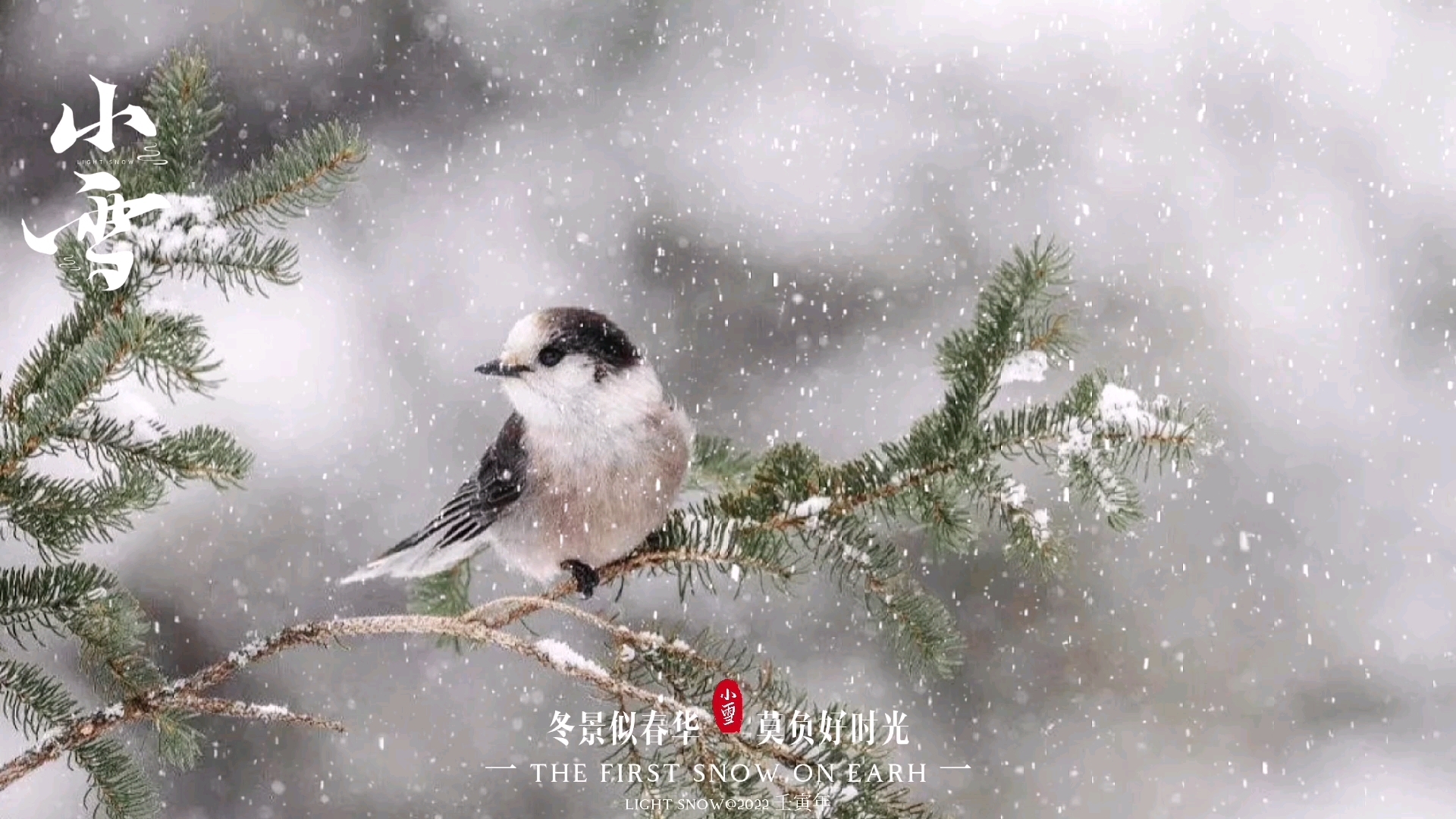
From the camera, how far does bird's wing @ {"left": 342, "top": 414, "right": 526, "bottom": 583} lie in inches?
64.5

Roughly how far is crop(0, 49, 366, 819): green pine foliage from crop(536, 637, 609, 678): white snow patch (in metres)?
0.31

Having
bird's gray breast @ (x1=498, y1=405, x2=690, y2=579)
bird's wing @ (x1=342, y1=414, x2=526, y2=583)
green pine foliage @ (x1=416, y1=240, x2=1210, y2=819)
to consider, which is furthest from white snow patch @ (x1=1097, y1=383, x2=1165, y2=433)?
bird's wing @ (x1=342, y1=414, x2=526, y2=583)

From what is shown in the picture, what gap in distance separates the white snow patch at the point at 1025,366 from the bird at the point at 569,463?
48 centimetres

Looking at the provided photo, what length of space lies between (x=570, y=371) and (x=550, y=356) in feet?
0.10

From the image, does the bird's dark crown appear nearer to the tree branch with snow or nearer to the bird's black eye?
the bird's black eye

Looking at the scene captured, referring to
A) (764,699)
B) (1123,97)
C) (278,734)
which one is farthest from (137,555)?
(1123,97)

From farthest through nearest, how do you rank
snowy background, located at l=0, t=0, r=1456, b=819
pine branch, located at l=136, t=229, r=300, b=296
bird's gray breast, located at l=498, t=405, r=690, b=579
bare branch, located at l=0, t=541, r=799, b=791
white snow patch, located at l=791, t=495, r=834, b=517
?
snowy background, located at l=0, t=0, r=1456, b=819 → bird's gray breast, located at l=498, t=405, r=690, b=579 → white snow patch, located at l=791, t=495, r=834, b=517 → pine branch, located at l=136, t=229, r=300, b=296 → bare branch, located at l=0, t=541, r=799, b=791

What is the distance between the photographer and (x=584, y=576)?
159 centimetres

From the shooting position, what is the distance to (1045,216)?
3.38 meters

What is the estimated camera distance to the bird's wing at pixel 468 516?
1638 millimetres

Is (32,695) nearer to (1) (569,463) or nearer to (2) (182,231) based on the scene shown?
(2) (182,231)

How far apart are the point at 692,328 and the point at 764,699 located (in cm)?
187

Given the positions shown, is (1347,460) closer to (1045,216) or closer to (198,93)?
(1045,216)

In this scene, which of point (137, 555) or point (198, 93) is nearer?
point (198, 93)
